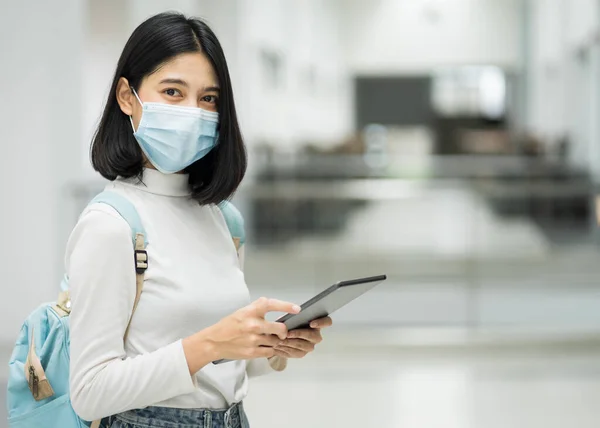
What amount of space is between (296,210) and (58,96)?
438 cm

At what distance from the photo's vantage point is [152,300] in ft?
6.36

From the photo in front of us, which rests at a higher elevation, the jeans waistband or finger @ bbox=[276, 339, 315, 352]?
finger @ bbox=[276, 339, 315, 352]

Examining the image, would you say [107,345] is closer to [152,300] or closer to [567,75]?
[152,300]

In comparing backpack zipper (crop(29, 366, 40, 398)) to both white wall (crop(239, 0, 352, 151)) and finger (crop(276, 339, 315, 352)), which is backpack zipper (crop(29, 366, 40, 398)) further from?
white wall (crop(239, 0, 352, 151))

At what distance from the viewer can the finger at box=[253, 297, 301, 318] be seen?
1725 millimetres

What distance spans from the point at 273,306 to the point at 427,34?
1921 centimetres

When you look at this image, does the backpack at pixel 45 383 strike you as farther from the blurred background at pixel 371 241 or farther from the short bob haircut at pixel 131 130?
the blurred background at pixel 371 241

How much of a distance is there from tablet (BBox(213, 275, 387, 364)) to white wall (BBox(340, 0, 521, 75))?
19.0m

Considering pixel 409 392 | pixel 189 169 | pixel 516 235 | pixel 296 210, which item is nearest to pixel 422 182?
pixel 516 235

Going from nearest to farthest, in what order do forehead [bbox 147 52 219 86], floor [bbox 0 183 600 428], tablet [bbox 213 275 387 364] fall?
tablet [bbox 213 275 387 364], forehead [bbox 147 52 219 86], floor [bbox 0 183 600 428]

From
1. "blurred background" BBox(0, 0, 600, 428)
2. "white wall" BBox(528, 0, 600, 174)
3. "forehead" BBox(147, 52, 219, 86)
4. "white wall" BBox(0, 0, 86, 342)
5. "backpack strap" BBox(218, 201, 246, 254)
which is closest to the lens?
"forehead" BBox(147, 52, 219, 86)

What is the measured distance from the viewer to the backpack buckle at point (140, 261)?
1906mm

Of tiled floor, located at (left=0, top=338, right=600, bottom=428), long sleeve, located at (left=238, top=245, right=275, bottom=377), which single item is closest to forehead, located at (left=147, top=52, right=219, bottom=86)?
long sleeve, located at (left=238, top=245, right=275, bottom=377)

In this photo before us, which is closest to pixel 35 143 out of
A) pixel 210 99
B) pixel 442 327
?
pixel 442 327
